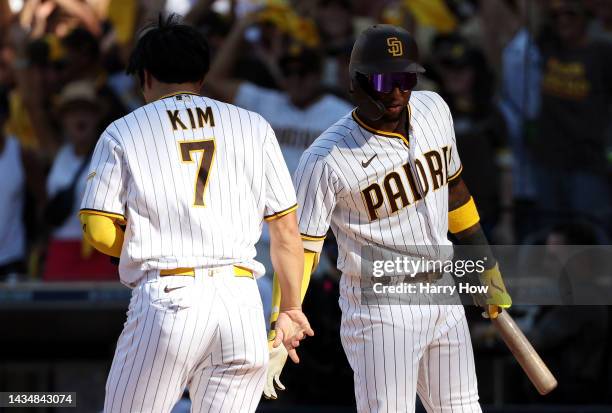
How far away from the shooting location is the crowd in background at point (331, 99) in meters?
7.50

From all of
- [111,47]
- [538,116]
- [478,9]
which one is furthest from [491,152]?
[111,47]

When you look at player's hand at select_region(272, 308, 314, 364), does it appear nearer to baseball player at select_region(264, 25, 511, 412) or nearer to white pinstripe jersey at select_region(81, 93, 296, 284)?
white pinstripe jersey at select_region(81, 93, 296, 284)

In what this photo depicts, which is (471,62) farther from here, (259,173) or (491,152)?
(259,173)

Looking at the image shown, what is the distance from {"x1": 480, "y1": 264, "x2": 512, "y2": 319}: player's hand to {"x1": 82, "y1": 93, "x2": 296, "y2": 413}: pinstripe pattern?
1.16 metres

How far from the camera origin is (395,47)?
443 cm

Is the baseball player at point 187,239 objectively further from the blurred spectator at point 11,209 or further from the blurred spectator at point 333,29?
the blurred spectator at point 333,29

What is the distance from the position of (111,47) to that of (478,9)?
2.69 meters

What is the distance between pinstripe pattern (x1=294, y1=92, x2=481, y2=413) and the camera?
4406 mm

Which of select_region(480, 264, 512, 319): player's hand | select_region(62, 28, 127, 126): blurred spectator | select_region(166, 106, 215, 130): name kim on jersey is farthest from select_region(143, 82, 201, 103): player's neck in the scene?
select_region(62, 28, 127, 126): blurred spectator

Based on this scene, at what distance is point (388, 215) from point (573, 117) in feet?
12.3

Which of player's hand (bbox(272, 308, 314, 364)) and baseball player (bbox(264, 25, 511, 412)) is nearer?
player's hand (bbox(272, 308, 314, 364))

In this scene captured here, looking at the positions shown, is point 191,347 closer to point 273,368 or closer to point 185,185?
point 185,185

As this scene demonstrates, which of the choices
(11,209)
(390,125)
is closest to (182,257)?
(390,125)

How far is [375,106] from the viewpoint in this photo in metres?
4.41
